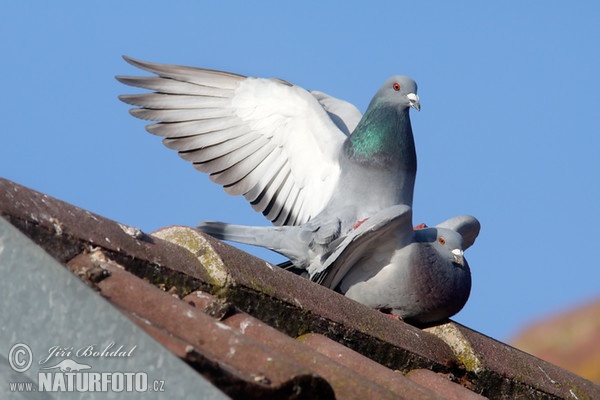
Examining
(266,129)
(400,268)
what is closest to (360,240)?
(400,268)

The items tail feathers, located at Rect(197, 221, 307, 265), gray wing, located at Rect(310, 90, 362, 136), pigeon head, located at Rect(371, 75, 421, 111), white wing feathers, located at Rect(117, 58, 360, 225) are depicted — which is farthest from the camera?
gray wing, located at Rect(310, 90, 362, 136)

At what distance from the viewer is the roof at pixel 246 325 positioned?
2576 millimetres

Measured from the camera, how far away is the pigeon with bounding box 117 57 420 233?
658 centimetres

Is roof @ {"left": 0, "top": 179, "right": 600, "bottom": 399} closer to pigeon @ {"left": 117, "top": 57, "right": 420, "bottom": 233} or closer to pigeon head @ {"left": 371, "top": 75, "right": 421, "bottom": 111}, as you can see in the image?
pigeon @ {"left": 117, "top": 57, "right": 420, "bottom": 233}

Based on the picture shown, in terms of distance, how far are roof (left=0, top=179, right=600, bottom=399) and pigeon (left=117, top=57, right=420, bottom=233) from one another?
1.89m

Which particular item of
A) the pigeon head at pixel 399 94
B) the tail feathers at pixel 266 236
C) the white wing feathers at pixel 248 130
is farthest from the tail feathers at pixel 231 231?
the pigeon head at pixel 399 94

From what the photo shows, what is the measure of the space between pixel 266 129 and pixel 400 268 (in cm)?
213

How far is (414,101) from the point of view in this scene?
6586 millimetres

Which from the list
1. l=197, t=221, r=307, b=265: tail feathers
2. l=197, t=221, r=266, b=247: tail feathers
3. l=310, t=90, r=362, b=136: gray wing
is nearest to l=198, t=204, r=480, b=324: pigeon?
l=197, t=221, r=307, b=265: tail feathers

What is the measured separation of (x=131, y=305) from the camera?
9.41 feet

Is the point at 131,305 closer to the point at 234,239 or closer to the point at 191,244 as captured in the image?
the point at 191,244

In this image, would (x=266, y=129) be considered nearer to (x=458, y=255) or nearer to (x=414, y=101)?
(x=414, y=101)

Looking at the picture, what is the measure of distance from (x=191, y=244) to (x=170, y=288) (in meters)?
0.33

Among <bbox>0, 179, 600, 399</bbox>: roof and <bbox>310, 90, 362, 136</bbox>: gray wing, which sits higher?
<bbox>310, 90, 362, 136</bbox>: gray wing
